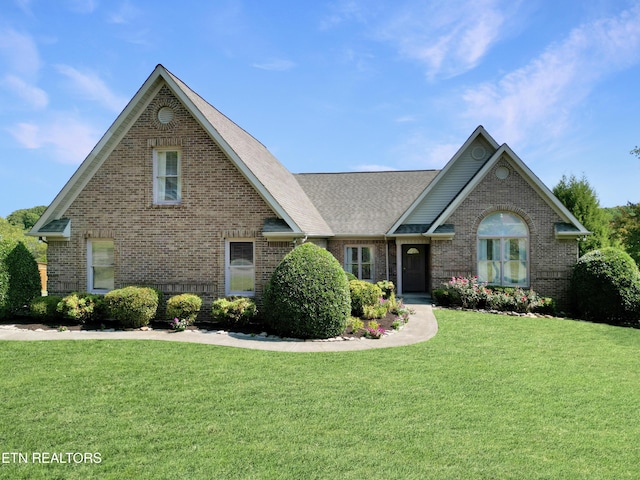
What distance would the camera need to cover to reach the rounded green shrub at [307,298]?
36.4ft

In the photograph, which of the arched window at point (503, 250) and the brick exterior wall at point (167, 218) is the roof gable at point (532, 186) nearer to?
the arched window at point (503, 250)

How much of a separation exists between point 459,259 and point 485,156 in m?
5.23

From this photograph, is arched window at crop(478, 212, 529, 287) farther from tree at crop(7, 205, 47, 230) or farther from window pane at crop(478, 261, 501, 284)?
tree at crop(7, 205, 47, 230)

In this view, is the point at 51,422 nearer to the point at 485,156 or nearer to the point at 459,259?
the point at 459,259

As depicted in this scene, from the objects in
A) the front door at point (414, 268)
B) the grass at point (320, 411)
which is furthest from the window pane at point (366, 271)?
the grass at point (320, 411)

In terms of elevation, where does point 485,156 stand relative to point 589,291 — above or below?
above

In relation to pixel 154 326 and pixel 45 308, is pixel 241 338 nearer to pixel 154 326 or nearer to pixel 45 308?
pixel 154 326

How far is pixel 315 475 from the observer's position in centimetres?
464

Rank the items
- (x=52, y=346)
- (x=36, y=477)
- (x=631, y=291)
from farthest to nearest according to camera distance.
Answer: (x=631, y=291), (x=52, y=346), (x=36, y=477)

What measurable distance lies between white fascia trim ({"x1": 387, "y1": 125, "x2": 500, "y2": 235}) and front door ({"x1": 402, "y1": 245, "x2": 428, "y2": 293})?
4125 millimetres

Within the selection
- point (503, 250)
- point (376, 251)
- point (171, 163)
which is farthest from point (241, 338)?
point (503, 250)

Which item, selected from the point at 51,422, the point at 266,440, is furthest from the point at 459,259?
the point at 51,422

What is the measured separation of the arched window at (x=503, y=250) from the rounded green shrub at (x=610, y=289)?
227 cm

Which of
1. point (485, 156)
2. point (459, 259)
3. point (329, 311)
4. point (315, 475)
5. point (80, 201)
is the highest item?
point (485, 156)
